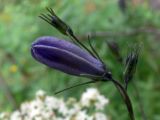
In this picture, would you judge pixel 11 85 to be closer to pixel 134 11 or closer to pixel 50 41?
pixel 134 11

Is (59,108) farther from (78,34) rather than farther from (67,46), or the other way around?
(78,34)

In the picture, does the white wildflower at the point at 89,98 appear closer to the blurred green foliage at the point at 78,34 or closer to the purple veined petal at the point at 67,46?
the purple veined petal at the point at 67,46

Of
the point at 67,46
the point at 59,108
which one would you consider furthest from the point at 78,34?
the point at 67,46

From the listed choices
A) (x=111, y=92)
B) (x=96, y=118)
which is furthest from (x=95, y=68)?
(x=111, y=92)

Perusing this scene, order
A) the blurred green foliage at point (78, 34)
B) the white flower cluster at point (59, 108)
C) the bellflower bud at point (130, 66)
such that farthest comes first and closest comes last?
the blurred green foliage at point (78, 34), the white flower cluster at point (59, 108), the bellflower bud at point (130, 66)

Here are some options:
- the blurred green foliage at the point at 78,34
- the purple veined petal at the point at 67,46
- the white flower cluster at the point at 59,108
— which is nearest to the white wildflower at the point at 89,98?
the white flower cluster at the point at 59,108

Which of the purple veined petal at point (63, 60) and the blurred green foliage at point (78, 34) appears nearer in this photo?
the purple veined petal at point (63, 60)
